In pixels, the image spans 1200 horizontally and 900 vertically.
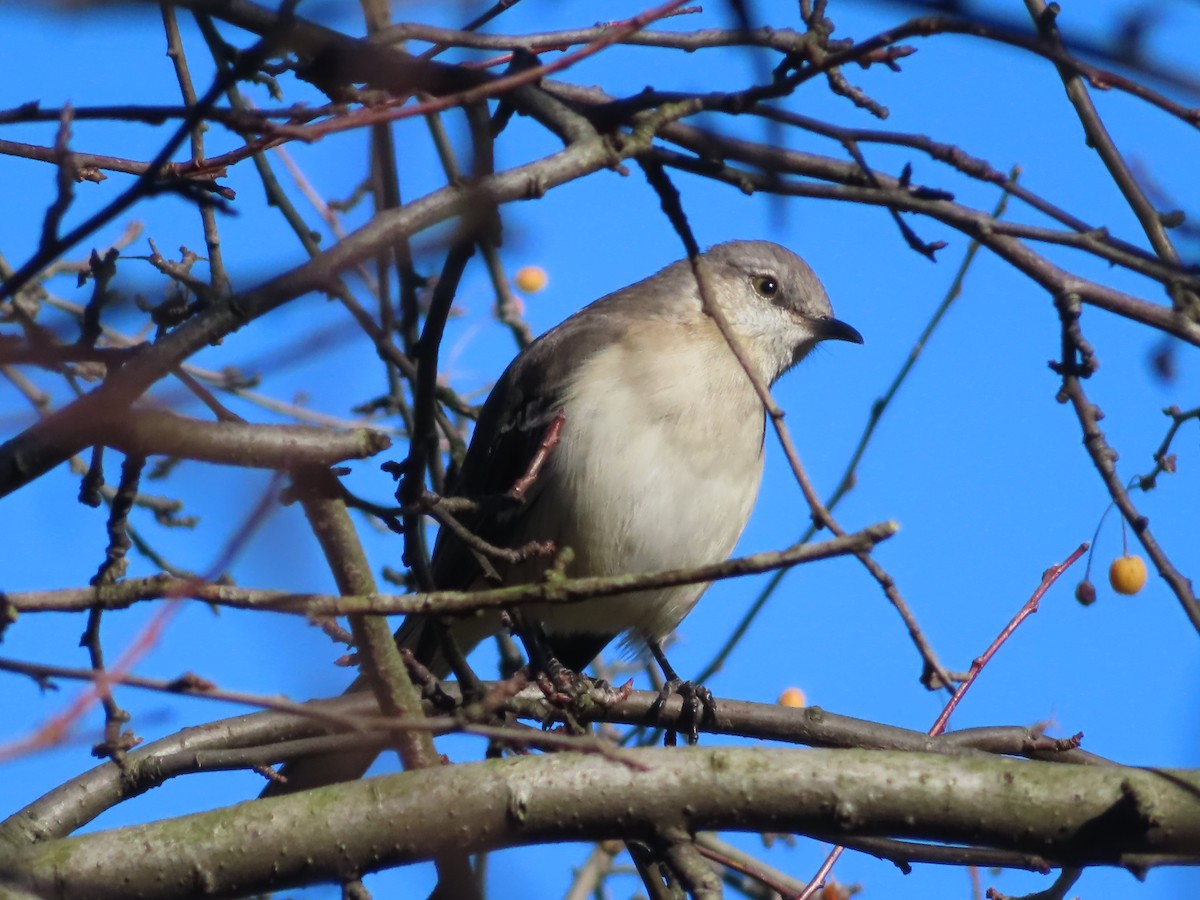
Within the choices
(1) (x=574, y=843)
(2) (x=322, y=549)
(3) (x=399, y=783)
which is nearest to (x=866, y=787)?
(1) (x=574, y=843)

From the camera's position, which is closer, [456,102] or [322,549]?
[456,102]

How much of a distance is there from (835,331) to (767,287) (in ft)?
1.18

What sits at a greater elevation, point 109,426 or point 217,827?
point 109,426

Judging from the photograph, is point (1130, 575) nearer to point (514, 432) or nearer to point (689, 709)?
point (689, 709)

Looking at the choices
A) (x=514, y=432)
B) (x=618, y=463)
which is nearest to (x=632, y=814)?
(x=618, y=463)

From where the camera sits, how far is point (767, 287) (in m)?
6.11

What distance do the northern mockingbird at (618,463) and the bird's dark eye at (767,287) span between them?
502 millimetres

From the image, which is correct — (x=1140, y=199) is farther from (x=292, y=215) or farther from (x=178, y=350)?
(x=292, y=215)

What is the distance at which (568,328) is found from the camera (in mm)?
5586

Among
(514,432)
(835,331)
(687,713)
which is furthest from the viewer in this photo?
(835,331)

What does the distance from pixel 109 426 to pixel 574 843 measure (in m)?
1.32

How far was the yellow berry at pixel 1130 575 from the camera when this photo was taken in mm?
4426

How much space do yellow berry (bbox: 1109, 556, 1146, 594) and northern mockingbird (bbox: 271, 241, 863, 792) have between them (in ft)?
4.42

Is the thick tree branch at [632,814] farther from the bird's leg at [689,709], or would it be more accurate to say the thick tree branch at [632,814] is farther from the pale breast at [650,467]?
the pale breast at [650,467]
